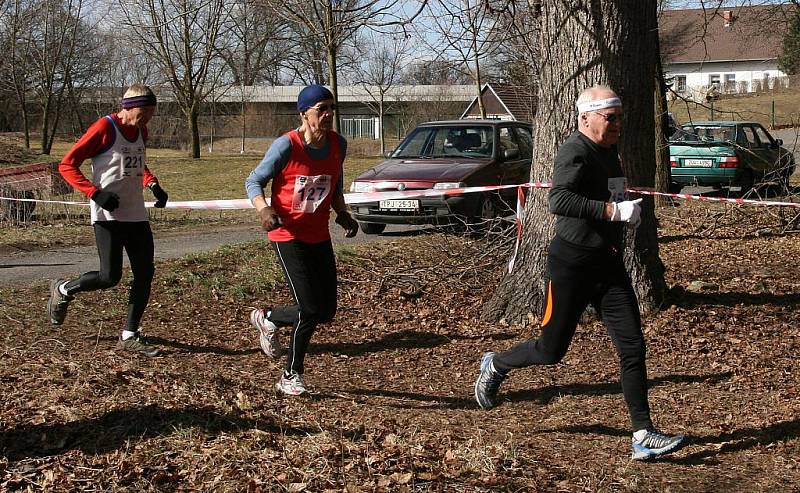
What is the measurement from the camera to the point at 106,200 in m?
6.41

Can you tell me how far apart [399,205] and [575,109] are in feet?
19.4

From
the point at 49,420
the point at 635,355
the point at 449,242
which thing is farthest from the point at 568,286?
the point at 449,242

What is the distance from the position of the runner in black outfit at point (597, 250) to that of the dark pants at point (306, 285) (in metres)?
1.43

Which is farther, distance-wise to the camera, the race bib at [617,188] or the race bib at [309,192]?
the race bib at [309,192]

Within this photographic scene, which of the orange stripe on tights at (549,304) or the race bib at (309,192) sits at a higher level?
the race bib at (309,192)

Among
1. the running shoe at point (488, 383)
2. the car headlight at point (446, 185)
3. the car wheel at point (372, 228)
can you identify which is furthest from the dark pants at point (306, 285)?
the car wheel at point (372, 228)

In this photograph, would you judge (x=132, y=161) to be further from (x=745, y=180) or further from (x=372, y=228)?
(x=745, y=180)

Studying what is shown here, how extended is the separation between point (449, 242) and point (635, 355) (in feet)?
17.7

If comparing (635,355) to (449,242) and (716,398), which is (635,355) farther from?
(449,242)

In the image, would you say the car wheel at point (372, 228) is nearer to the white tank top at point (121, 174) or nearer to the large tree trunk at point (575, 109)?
the large tree trunk at point (575, 109)

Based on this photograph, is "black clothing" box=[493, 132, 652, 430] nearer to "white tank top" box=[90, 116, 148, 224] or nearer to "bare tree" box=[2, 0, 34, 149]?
"white tank top" box=[90, 116, 148, 224]

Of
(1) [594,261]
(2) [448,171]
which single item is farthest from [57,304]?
(2) [448,171]

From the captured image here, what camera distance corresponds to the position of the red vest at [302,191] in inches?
223

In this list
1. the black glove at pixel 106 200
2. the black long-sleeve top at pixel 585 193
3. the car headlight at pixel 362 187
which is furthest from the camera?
the car headlight at pixel 362 187
